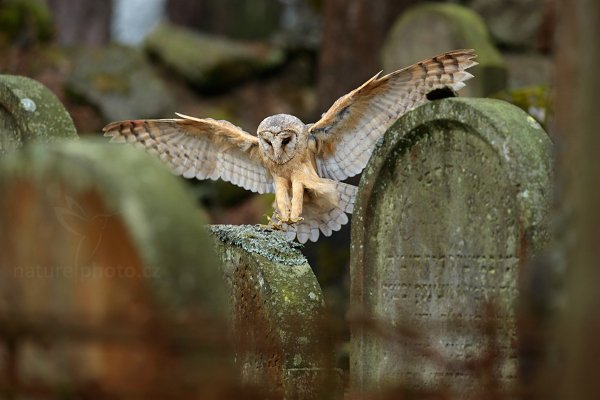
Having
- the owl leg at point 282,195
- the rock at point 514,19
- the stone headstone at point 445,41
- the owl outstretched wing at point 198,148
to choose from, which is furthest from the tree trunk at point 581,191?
the rock at point 514,19

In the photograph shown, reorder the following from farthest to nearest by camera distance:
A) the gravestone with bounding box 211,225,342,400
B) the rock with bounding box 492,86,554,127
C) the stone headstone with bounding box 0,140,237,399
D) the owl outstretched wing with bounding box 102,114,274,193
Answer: the rock with bounding box 492,86,554,127
the owl outstretched wing with bounding box 102,114,274,193
the gravestone with bounding box 211,225,342,400
the stone headstone with bounding box 0,140,237,399

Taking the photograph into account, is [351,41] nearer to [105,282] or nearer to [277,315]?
[277,315]

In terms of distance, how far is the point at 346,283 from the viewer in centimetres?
1251

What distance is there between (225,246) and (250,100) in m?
11.4

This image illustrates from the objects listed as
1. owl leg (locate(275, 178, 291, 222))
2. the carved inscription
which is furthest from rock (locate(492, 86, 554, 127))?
the carved inscription

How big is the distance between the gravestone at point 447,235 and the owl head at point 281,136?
975 mm

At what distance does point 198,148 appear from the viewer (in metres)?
8.02

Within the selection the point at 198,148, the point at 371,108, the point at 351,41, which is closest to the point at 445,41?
the point at 351,41

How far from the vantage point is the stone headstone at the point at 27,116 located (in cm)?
736

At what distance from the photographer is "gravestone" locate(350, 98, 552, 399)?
5.42 meters

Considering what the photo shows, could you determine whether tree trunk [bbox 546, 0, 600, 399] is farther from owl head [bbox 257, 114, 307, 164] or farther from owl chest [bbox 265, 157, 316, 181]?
owl chest [bbox 265, 157, 316, 181]

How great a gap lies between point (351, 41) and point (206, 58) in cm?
334

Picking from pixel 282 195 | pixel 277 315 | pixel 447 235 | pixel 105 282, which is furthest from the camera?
pixel 282 195

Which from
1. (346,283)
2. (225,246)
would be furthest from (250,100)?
(225,246)
